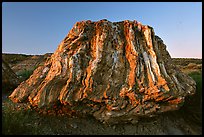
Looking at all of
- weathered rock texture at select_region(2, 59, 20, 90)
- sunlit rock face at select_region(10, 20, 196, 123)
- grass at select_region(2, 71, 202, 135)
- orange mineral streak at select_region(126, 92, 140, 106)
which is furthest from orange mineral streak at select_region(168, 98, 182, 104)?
weathered rock texture at select_region(2, 59, 20, 90)

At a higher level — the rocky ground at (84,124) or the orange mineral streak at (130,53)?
the orange mineral streak at (130,53)

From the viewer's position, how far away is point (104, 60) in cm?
577

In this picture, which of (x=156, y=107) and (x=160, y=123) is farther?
(x=160, y=123)

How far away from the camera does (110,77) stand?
561cm

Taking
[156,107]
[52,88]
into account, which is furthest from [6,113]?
[156,107]

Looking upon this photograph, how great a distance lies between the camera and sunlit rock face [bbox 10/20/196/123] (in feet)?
17.4

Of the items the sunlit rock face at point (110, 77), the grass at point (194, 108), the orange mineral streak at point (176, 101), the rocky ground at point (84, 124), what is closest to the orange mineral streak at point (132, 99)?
the sunlit rock face at point (110, 77)

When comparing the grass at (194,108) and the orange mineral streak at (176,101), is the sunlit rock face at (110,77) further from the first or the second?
the grass at (194,108)

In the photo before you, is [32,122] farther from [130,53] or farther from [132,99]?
[130,53]

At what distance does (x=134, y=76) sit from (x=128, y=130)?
1329mm

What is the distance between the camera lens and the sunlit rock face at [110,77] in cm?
529

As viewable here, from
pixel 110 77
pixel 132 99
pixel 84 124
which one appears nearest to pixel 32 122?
pixel 84 124

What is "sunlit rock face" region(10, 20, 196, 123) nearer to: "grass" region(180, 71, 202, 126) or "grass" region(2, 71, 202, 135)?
"grass" region(2, 71, 202, 135)

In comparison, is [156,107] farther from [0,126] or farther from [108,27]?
[0,126]
